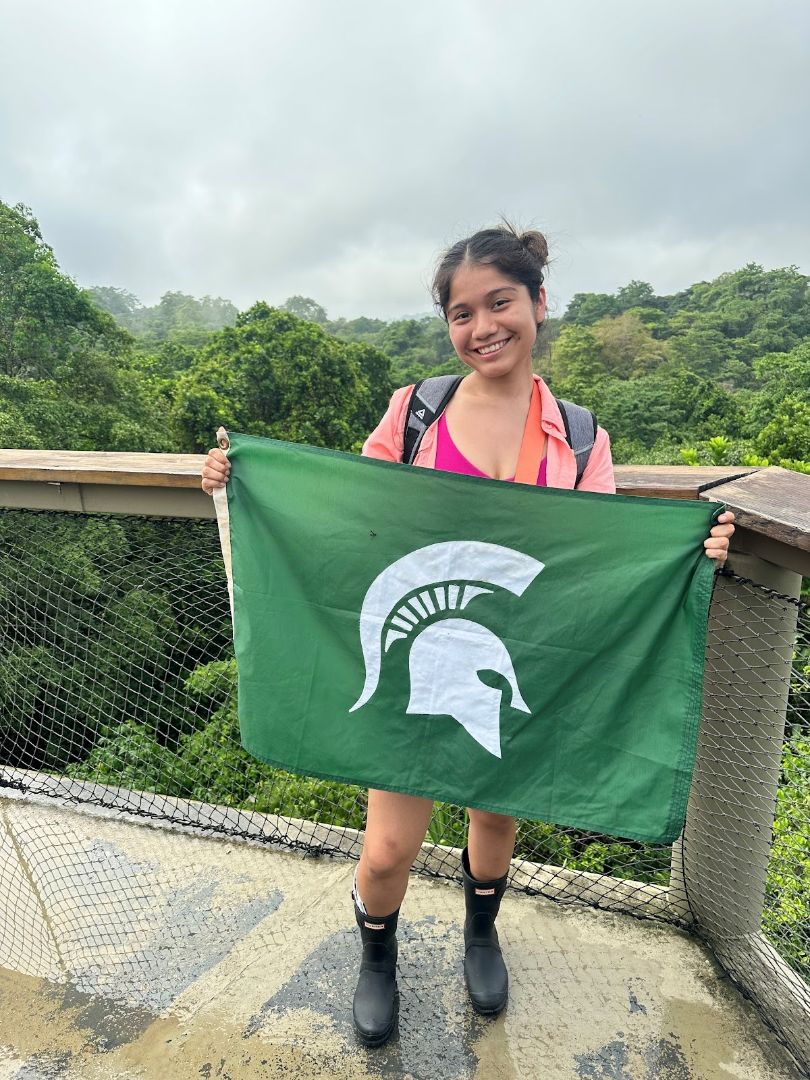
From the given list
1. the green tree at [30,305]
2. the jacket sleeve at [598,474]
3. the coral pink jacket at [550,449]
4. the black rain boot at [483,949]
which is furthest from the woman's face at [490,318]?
the green tree at [30,305]

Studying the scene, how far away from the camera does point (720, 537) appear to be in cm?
117

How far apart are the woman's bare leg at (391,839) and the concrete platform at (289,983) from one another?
31 centimetres

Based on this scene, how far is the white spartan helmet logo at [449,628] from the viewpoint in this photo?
1256 mm

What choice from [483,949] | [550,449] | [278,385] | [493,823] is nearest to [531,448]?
[550,449]

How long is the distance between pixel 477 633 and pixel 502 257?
0.66 metres

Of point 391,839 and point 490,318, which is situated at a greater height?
point 490,318

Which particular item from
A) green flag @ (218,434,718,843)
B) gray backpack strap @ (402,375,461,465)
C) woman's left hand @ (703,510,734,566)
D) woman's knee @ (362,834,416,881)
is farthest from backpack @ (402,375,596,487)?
woman's knee @ (362,834,416,881)

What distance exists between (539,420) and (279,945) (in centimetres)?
125

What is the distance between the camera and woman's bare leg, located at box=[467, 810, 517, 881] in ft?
4.60

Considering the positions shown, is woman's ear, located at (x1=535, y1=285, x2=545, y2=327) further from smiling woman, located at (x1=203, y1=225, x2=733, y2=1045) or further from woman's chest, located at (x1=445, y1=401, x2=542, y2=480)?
woman's chest, located at (x1=445, y1=401, x2=542, y2=480)

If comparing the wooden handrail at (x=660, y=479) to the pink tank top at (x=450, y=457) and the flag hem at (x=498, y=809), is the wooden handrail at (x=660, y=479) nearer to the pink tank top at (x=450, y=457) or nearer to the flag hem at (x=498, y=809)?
the pink tank top at (x=450, y=457)

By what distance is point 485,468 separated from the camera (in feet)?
4.31

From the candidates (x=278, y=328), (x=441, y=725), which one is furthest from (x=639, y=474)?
(x=278, y=328)

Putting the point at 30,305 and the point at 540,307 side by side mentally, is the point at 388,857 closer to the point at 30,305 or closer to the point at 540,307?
the point at 540,307
